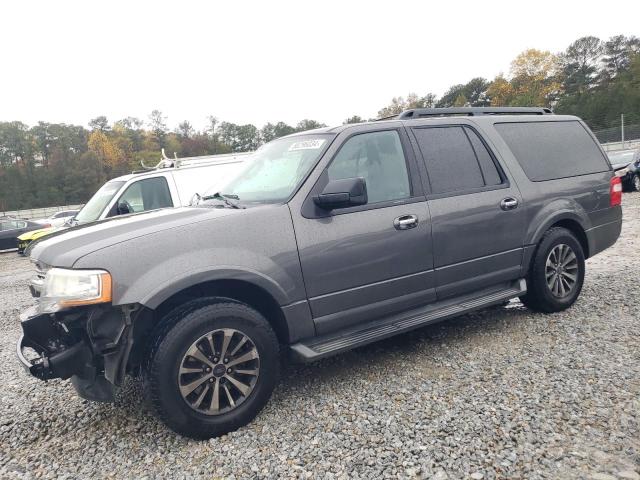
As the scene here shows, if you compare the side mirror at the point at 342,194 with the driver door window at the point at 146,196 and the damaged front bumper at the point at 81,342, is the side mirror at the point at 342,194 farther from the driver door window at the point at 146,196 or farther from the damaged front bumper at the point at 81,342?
the driver door window at the point at 146,196

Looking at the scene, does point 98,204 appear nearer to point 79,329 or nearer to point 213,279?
point 79,329

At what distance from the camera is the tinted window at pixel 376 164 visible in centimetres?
355

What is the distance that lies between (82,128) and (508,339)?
93.9 metres

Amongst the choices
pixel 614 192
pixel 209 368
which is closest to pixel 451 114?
pixel 614 192

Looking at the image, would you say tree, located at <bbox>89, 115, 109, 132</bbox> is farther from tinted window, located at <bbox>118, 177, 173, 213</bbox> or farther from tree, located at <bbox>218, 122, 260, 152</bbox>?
tinted window, located at <bbox>118, 177, 173, 213</bbox>

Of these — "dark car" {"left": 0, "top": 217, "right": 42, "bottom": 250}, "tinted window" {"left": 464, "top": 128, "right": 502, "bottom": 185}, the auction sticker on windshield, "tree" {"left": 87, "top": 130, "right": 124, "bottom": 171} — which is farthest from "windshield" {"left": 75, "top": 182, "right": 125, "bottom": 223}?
"tree" {"left": 87, "top": 130, "right": 124, "bottom": 171}

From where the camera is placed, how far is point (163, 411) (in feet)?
9.09

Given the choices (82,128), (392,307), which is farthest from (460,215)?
(82,128)

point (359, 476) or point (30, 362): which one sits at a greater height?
point (30, 362)

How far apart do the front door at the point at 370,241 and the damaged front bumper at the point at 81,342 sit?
47.8 inches

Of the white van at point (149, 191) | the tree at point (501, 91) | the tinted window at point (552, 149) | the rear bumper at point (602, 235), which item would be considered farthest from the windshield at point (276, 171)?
the tree at point (501, 91)

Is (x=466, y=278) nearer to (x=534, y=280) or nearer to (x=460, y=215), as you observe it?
(x=460, y=215)

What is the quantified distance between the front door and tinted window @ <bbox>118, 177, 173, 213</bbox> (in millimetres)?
5437

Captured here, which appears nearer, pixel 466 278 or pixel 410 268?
pixel 410 268
